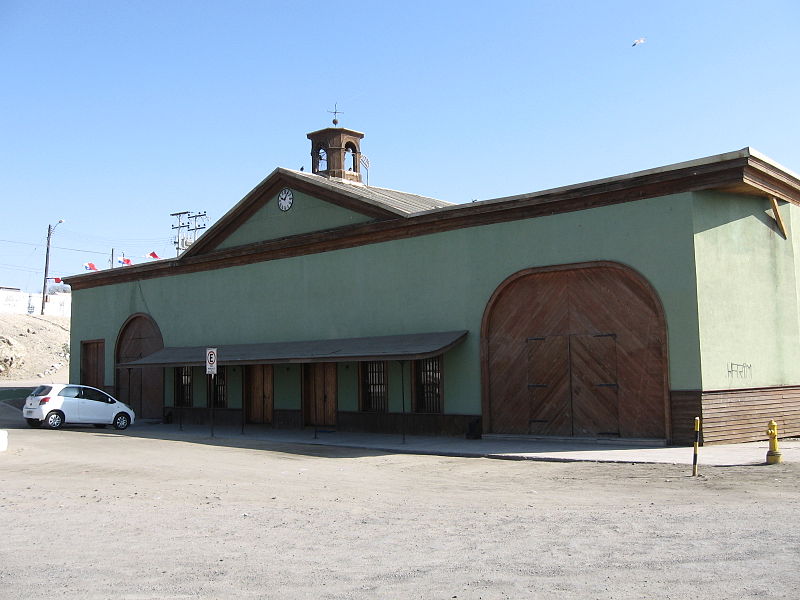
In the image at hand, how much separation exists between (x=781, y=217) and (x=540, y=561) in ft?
48.2

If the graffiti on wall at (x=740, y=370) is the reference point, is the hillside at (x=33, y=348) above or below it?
above

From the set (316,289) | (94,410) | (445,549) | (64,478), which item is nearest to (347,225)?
(316,289)

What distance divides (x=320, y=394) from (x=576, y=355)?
8.47m

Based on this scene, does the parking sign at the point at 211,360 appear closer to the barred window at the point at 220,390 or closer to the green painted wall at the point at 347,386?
the green painted wall at the point at 347,386

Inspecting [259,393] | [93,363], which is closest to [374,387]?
[259,393]

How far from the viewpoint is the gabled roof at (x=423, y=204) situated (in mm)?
16547

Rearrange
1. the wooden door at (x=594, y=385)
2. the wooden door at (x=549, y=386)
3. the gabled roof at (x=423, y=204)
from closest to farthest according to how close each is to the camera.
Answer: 1. the gabled roof at (x=423, y=204)
2. the wooden door at (x=594, y=385)
3. the wooden door at (x=549, y=386)

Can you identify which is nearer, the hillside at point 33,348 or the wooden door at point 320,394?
the wooden door at point 320,394

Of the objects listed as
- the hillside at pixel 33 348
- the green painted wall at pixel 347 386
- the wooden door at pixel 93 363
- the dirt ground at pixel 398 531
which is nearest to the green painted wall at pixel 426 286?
the green painted wall at pixel 347 386

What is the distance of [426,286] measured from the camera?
21.2 metres

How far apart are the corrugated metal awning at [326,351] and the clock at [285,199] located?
419 centimetres

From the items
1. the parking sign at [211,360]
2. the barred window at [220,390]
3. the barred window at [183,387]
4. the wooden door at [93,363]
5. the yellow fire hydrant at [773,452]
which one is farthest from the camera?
the wooden door at [93,363]

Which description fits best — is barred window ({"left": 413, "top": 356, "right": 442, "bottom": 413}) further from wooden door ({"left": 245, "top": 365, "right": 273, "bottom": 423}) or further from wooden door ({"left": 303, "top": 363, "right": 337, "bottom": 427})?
wooden door ({"left": 245, "top": 365, "right": 273, "bottom": 423})

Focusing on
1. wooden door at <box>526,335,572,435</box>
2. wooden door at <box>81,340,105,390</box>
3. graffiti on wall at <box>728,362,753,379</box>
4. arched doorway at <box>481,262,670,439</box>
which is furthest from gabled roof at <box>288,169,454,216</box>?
wooden door at <box>81,340,105,390</box>
